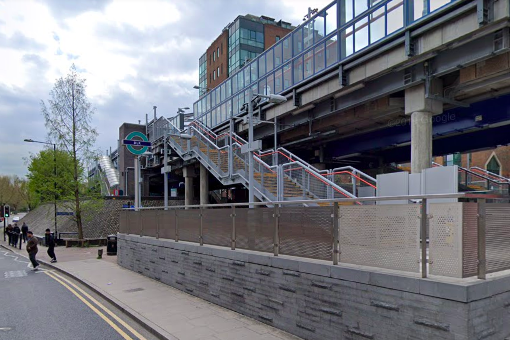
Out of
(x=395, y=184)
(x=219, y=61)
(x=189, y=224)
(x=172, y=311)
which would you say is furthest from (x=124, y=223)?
(x=219, y=61)

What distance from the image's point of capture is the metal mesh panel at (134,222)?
1398cm

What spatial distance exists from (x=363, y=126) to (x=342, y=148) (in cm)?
460

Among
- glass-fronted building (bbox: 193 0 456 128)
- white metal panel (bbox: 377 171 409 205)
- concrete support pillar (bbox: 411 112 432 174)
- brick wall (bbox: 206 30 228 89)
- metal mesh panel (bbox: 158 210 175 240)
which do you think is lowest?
metal mesh panel (bbox: 158 210 175 240)

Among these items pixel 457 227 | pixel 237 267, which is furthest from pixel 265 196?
pixel 457 227

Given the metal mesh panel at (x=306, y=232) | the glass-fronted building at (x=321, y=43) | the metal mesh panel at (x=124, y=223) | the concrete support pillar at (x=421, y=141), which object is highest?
the glass-fronted building at (x=321, y=43)

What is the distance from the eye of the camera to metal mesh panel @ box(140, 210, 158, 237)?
12539 millimetres

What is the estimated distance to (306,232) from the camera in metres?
6.34

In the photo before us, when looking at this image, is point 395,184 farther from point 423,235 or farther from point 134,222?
point 134,222

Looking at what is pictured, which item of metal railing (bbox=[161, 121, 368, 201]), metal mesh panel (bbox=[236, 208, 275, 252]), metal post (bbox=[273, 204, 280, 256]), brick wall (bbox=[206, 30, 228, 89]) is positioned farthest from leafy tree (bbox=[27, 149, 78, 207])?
brick wall (bbox=[206, 30, 228, 89])

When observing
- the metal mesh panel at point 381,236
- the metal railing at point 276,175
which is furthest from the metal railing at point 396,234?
the metal railing at point 276,175

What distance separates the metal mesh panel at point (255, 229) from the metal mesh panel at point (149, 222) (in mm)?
5235

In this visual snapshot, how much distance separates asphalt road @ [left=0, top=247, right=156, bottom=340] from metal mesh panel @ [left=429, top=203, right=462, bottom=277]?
5047 mm

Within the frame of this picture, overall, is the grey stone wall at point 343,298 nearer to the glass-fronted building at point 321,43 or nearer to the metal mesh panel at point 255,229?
the metal mesh panel at point 255,229

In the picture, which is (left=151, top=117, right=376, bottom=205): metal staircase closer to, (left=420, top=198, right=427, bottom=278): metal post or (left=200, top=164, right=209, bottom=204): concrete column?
(left=200, top=164, right=209, bottom=204): concrete column
